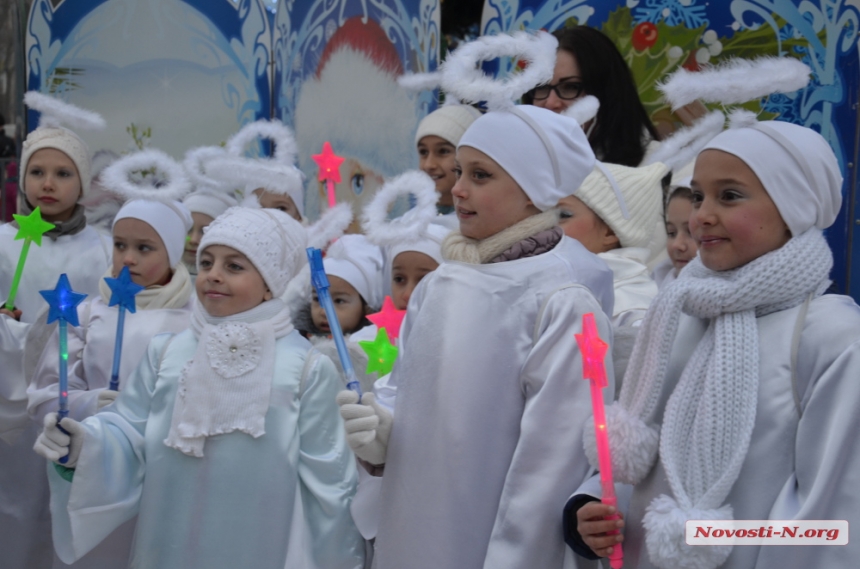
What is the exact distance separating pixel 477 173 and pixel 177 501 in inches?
60.7

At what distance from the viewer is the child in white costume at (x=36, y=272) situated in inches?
181

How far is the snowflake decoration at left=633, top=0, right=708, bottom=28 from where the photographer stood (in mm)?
4371

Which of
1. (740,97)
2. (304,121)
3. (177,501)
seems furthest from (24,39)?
(740,97)

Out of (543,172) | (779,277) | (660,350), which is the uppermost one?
(543,172)

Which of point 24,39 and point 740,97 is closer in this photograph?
point 740,97

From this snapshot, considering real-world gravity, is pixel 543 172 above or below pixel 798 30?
below

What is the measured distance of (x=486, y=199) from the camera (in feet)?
Answer: 9.52

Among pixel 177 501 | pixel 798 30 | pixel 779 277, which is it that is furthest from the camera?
pixel 798 30

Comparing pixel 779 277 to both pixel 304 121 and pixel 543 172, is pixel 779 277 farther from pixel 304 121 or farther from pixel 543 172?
pixel 304 121

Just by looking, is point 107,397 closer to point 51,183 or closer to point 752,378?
point 51,183

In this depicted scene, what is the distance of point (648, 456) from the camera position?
2.38 m

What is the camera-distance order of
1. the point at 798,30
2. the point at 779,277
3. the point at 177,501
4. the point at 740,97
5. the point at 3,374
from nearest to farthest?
the point at 779,277
the point at 740,97
the point at 177,501
the point at 798,30
the point at 3,374

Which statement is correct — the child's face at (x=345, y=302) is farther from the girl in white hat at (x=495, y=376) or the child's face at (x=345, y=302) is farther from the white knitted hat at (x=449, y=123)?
the girl in white hat at (x=495, y=376)

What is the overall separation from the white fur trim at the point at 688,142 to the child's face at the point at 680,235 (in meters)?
0.16
